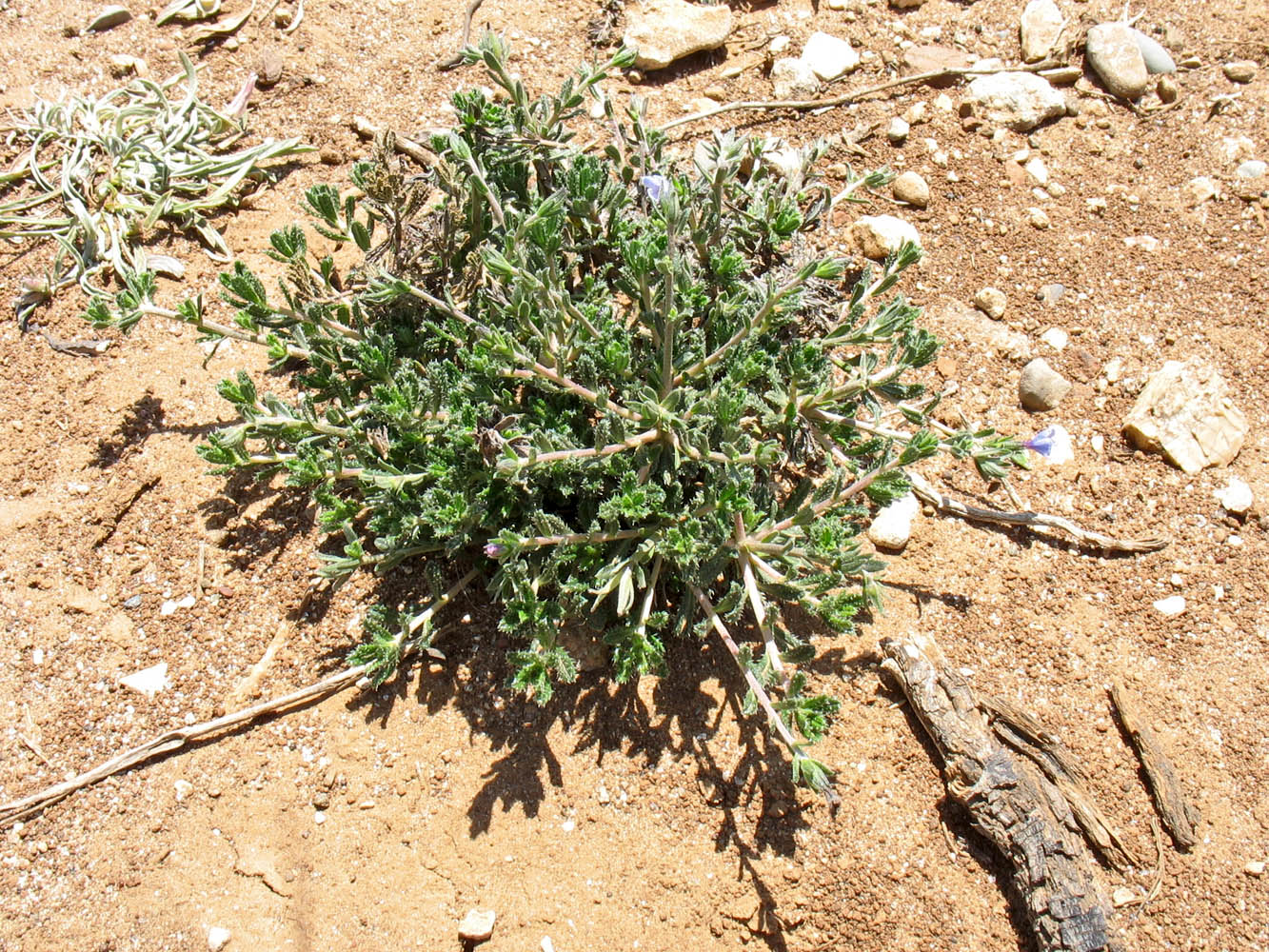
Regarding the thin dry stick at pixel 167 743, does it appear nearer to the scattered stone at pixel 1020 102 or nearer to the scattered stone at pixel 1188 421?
the scattered stone at pixel 1188 421

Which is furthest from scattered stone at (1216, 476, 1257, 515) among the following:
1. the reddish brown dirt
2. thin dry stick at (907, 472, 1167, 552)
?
thin dry stick at (907, 472, 1167, 552)

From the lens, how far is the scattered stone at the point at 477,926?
2.81m

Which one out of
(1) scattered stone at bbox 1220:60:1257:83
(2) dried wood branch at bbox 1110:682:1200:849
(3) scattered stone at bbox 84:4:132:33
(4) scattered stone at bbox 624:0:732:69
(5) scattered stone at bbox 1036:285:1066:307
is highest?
(3) scattered stone at bbox 84:4:132:33

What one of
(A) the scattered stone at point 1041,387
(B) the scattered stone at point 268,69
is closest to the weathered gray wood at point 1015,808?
(A) the scattered stone at point 1041,387

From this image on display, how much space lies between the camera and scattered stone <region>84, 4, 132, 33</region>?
15.0 feet

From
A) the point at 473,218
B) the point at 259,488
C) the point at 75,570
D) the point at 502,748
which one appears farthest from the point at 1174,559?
the point at 75,570

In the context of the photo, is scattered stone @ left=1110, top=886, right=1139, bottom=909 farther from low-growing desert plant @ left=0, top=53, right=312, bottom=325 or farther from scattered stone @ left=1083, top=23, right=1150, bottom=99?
low-growing desert plant @ left=0, top=53, right=312, bottom=325

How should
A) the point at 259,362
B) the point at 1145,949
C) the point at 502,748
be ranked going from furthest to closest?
the point at 259,362 < the point at 502,748 < the point at 1145,949

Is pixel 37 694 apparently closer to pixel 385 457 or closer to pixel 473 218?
pixel 385 457

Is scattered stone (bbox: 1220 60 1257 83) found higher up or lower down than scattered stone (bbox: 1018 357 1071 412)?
higher up

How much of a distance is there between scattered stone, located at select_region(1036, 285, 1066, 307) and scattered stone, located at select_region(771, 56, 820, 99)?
150 cm

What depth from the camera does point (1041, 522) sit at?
3459mm

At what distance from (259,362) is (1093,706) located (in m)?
3.46

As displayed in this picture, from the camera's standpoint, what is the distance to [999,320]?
3918mm
